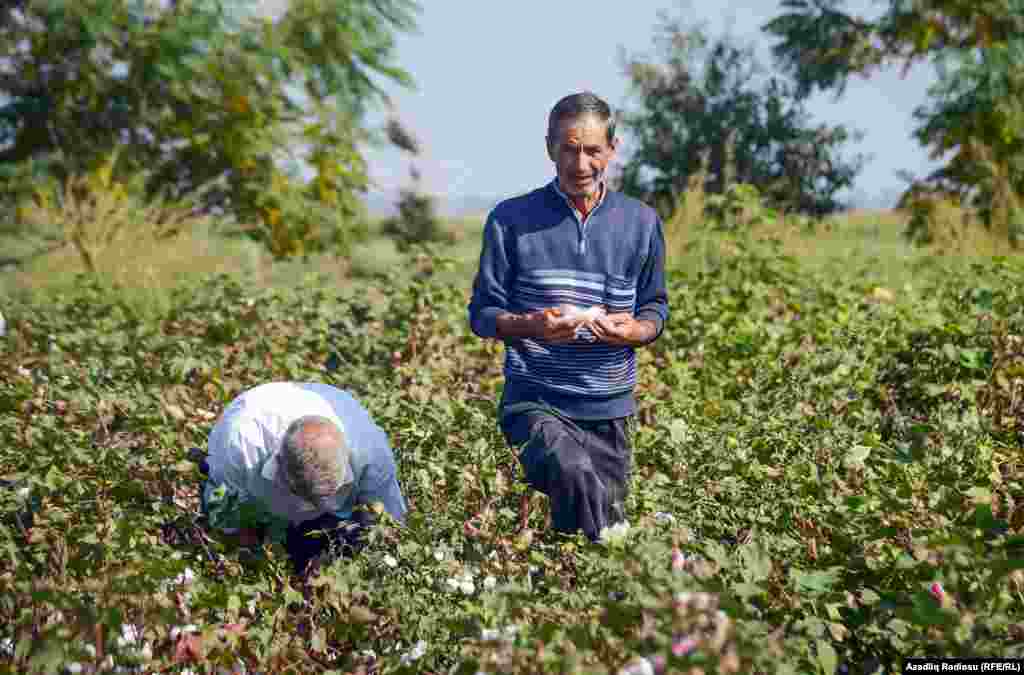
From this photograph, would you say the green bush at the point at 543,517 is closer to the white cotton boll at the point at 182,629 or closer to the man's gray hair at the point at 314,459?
the white cotton boll at the point at 182,629

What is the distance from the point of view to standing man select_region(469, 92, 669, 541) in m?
3.40

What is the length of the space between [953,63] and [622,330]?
1557cm

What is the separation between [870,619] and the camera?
118 inches

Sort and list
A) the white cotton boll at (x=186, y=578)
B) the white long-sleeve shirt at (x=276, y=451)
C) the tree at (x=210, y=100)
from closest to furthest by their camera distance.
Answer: the white cotton boll at (x=186, y=578), the white long-sleeve shirt at (x=276, y=451), the tree at (x=210, y=100)

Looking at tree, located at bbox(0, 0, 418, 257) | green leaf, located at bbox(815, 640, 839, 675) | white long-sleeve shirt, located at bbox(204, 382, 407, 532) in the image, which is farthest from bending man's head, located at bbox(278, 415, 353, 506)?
tree, located at bbox(0, 0, 418, 257)

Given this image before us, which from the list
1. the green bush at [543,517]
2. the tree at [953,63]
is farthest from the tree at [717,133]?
the green bush at [543,517]

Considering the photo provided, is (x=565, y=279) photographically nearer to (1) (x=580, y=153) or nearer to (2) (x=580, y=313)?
(2) (x=580, y=313)

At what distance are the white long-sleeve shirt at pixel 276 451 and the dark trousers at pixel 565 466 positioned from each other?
0.47 metres

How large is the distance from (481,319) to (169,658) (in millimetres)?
1343

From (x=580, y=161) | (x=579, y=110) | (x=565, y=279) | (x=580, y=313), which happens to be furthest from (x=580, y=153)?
(x=580, y=313)

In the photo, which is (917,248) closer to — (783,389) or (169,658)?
(783,389)

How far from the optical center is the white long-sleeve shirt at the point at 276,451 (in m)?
3.74

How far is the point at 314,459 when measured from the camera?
3.44 m

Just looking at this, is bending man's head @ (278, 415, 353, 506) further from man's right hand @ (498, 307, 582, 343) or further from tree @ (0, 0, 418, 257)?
tree @ (0, 0, 418, 257)
